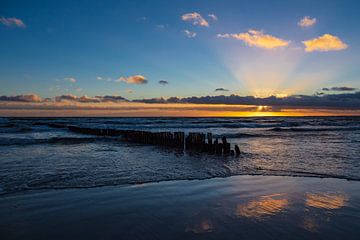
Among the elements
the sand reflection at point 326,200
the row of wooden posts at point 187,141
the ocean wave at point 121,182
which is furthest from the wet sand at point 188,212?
the row of wooden posts at point 187,141

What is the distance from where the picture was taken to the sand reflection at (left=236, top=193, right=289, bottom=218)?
19.4ft

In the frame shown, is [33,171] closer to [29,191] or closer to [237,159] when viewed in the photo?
[29,191]

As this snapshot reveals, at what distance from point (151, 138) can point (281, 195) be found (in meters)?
16.4

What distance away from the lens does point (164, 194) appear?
751cm

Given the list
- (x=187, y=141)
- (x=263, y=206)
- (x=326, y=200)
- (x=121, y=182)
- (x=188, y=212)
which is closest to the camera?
(x=188, y=212)

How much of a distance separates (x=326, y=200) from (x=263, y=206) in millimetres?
1563

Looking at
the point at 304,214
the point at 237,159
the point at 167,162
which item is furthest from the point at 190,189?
the point at 237,159

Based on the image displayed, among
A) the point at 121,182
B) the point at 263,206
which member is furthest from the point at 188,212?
the point at 121,182

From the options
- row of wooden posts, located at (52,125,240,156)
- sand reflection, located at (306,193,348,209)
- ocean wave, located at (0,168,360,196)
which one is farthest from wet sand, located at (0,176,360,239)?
row of wooden posts, located at (52,125,240,156)

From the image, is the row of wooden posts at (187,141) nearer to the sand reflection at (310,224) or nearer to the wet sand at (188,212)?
the wet sand at (188,212)

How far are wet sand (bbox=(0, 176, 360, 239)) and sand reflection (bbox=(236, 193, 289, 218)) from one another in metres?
0.02

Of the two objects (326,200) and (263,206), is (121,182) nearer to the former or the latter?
(263,206)

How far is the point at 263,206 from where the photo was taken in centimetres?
641

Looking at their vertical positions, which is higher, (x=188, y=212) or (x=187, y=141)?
(x=188, y=212)
